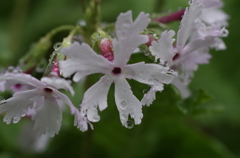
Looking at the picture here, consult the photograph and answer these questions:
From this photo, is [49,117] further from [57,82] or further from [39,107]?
[57,82]

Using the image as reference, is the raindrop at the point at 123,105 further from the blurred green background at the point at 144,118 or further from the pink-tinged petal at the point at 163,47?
the blurred green background at the point at 144,118

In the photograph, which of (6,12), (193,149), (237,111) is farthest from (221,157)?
A: (6,12)

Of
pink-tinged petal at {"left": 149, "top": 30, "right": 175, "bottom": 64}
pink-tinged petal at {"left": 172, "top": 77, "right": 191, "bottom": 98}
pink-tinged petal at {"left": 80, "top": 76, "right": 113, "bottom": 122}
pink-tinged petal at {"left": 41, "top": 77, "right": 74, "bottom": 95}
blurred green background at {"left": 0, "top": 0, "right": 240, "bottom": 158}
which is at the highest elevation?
pink-tinged petal at {"left": 41, "top": 77, "right": 74, "bottom": 95}

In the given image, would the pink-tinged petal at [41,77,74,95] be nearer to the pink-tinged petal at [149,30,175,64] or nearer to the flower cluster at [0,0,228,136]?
the flower cluster at [0,0,228,136]

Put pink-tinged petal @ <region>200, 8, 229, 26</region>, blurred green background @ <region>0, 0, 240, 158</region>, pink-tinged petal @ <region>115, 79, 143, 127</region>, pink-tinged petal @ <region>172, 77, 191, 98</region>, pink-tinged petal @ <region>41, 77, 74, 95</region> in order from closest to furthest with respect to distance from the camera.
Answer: pink-tinged petal @ <region>41, 77, 74, 95</region>, pink-tinged petal @ <region>115, 79, 143, 127</region>, pink-tinged petal @ <region>172, 77, 191, 98</region>, pink-tinged petal @ <region>200, 8, 229, 26</region>, blurred green background @ <region>0, 0, 240, 158</region>

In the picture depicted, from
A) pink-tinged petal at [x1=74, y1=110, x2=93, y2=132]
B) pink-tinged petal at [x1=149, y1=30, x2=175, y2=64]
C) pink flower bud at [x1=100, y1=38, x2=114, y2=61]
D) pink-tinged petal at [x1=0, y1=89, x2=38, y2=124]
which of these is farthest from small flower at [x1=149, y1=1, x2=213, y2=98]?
pink-tinged petal at [x1=0, y1=89, x2=38, y2=124]

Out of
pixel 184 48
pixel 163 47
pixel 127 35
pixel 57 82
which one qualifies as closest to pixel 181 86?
pixel 184 48
